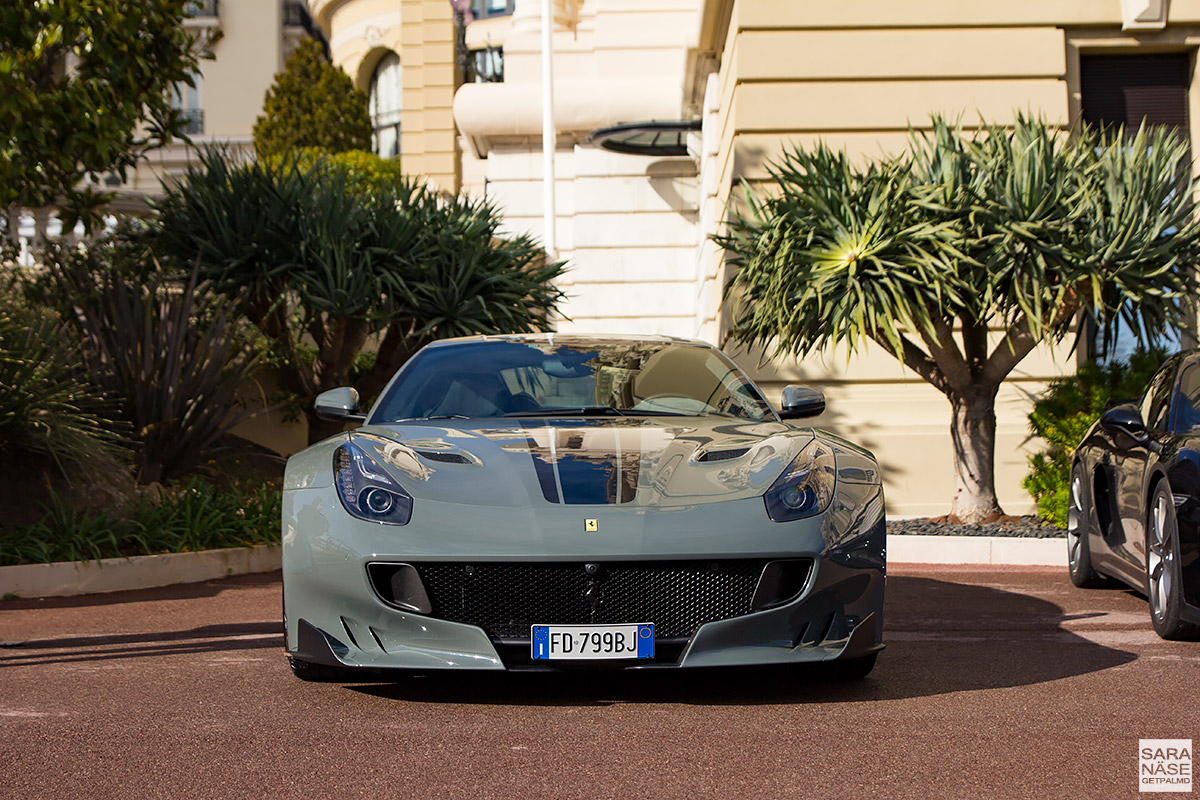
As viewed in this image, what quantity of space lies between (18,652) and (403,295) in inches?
282

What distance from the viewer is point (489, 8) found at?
48188 millimetres

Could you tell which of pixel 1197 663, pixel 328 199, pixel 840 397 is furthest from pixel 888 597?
pixel 328 199

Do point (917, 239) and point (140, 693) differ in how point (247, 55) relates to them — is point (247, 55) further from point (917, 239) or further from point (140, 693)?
point (140, 693)

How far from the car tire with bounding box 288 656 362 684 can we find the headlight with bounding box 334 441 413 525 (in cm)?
68

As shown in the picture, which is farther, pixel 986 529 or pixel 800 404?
pixel 986 529

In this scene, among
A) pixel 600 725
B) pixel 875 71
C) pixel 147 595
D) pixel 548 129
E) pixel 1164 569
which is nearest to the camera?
pixel 600 725

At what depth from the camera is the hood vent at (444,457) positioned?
4.90 m

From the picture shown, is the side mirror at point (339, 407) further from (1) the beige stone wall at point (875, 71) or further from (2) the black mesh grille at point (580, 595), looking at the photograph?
(1) the beige stone wall at point (875, 71)

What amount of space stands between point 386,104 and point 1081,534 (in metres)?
45.7

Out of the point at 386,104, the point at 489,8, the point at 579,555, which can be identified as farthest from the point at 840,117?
the point at 386,104

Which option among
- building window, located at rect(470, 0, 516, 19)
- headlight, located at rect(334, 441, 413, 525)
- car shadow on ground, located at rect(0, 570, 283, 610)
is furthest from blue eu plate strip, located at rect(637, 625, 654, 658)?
building window, located at rect(470, 0, 516, 19)

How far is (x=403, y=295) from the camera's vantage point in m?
12.9

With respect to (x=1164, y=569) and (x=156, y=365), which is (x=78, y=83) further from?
(x=1164, y=569)

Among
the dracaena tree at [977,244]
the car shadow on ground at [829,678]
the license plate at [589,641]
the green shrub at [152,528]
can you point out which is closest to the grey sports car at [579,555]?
the license plate at [589,641]
